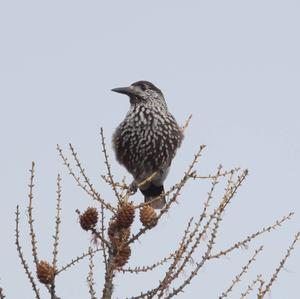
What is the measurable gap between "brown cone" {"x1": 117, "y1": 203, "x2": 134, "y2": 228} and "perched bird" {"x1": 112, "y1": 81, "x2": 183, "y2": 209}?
3.36 metres

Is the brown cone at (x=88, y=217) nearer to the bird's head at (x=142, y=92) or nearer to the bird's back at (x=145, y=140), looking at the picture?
the bird's back at (x=145, y=140)

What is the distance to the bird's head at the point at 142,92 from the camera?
6852 mm

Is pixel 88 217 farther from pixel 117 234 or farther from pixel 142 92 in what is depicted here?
pixel 142 92

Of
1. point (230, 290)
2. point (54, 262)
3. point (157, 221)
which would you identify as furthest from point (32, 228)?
point (230, 290)

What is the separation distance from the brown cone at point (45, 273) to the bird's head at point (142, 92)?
4161mm

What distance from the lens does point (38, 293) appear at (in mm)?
2586

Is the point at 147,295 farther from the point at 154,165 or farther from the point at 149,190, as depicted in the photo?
the point at 149,190

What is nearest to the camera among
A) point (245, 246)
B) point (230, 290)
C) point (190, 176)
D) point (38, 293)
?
point (38, 293)

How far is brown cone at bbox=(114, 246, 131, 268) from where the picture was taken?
294 centimetres

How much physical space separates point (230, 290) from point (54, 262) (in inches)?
30.5

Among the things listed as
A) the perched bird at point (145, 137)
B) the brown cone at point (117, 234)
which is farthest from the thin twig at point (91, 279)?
the perched bird at point (145, 137)

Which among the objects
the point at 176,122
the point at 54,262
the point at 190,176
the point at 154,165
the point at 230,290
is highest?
the point at 176,122

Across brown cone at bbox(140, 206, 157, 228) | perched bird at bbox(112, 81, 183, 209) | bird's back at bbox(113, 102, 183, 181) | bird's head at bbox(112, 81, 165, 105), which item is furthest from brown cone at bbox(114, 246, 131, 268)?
bird's head at bbox(112, 81, 165, 105)

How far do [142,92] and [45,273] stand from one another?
4.40 m
